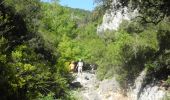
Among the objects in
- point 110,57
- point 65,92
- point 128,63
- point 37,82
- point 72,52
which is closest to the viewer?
point 37,82

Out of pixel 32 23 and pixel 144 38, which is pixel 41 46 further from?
pixel 144 38

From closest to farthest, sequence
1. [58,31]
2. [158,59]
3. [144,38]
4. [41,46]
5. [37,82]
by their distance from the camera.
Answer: [37,82] → [41,46] → [158,59] → [144,38] → [58,31]

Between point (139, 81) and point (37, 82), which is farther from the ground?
point (139, 81)

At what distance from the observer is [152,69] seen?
113 feet

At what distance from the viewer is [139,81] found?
36.7 metres

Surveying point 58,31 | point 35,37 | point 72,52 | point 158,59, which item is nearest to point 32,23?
point 35,37

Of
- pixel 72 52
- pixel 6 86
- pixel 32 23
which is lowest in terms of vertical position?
pixel 6 86

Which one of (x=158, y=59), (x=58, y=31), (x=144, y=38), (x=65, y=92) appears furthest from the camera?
(x=58, y=31)

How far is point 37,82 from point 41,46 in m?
10.5

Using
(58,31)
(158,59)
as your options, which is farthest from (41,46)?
(58,31)

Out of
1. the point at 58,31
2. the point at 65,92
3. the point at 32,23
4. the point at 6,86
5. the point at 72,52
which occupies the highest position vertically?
the point at 58,31

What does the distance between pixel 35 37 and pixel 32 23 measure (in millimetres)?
1341

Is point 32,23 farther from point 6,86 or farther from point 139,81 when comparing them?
point 6,86

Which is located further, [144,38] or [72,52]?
[72,52]
